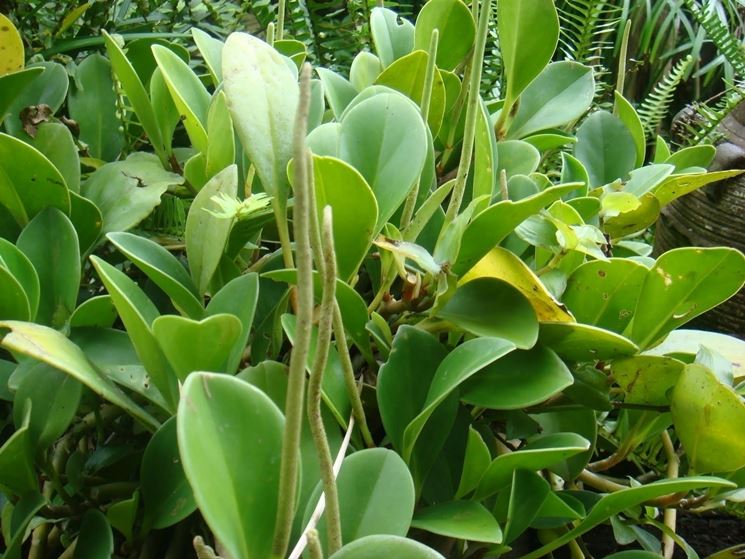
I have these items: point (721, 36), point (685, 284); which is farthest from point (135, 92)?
point (721, 36)

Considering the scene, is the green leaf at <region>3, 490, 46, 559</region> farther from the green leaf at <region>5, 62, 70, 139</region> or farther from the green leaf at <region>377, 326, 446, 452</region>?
the green leaf at <region>5, 62, 70, 139</region>

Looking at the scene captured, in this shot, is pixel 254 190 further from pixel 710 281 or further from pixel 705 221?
pixel 705 221

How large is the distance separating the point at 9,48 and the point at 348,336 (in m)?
0.33

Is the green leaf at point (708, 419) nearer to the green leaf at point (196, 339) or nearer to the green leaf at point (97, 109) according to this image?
the green leaf at point (196, 339)

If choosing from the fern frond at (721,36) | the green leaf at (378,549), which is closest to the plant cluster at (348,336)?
the green leaf at (378,549)

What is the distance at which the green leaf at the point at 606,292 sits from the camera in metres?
0.43

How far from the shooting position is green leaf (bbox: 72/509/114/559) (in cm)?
34

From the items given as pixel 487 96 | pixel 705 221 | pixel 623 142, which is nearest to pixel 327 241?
pixel 623 142

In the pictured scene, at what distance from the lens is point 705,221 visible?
4.00ft

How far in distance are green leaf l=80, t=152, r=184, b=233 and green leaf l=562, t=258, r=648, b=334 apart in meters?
0.25

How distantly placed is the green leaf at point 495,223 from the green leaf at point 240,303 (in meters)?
0.10

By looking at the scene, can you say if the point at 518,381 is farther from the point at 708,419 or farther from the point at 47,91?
the point at 47,91

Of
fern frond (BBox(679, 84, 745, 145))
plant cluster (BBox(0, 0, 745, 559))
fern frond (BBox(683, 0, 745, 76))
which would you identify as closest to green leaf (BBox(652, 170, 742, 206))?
→ plant cluster (BBox(0, 0, 745, 559))

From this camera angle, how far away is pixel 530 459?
36cm
